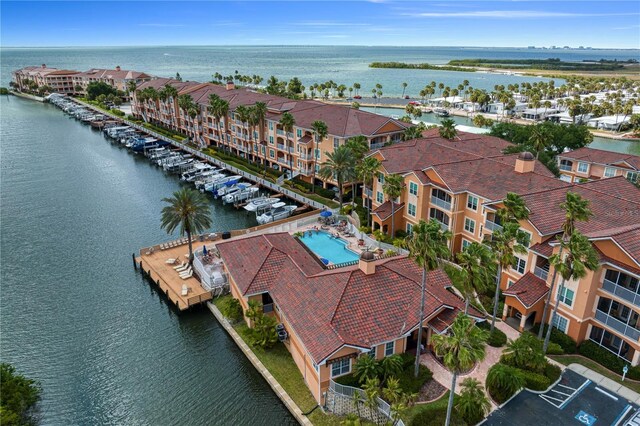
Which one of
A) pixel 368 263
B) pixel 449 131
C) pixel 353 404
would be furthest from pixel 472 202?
pixel 353 404

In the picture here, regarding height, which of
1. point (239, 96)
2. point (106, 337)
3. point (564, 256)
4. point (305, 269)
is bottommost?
point (106, 337)

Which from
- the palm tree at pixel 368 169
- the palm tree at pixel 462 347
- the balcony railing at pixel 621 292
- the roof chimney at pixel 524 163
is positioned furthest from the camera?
the palm tree at pixel 368 169

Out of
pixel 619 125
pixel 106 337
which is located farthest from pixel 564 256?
pixel 619 125

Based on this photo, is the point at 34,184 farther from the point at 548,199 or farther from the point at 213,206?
the point at 548,199

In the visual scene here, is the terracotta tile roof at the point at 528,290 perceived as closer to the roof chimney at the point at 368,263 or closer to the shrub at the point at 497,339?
the shrub at the point at 497,339

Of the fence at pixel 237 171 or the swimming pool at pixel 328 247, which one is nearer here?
the swimming pool at pixel 328 247

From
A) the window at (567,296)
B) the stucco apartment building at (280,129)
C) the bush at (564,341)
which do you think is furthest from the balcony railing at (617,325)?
the stucco apartment building at (280,129)

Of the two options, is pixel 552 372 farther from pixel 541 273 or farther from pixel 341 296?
pixel 341 296
